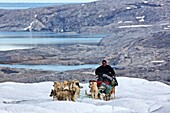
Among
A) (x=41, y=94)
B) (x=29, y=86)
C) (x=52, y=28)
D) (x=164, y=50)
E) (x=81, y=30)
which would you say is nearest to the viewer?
(x=41, y=94)

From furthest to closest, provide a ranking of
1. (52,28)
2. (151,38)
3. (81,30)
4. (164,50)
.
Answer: (52,28)
(81,30)
(151,38)
(164,50)

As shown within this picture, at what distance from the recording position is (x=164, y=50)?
2137 inches

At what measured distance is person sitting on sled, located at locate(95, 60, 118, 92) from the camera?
13914 mm

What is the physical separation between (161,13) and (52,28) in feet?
68.5

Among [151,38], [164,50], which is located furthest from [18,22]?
[164,50]

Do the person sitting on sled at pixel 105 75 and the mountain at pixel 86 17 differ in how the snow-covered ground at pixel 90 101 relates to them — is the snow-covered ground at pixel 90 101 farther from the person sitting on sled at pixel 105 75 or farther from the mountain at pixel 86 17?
the mountain at pixel 86 17

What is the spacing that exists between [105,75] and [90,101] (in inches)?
38.7

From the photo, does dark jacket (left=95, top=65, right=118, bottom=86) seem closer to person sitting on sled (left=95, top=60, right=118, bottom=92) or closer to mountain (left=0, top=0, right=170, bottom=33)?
person sitting on sled (left=95, top=60, right=118, bottom=92)

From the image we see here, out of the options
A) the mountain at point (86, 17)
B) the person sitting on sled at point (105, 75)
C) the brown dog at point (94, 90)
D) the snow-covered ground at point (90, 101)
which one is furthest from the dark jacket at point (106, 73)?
the mountain at point (86, 17)

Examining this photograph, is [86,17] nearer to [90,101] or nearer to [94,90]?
[94,90]

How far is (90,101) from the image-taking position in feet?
43.7

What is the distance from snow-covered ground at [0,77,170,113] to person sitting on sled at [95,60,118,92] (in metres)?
0.50

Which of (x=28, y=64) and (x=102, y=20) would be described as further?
(x=102, y=20)

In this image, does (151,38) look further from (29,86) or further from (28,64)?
(29,86)
